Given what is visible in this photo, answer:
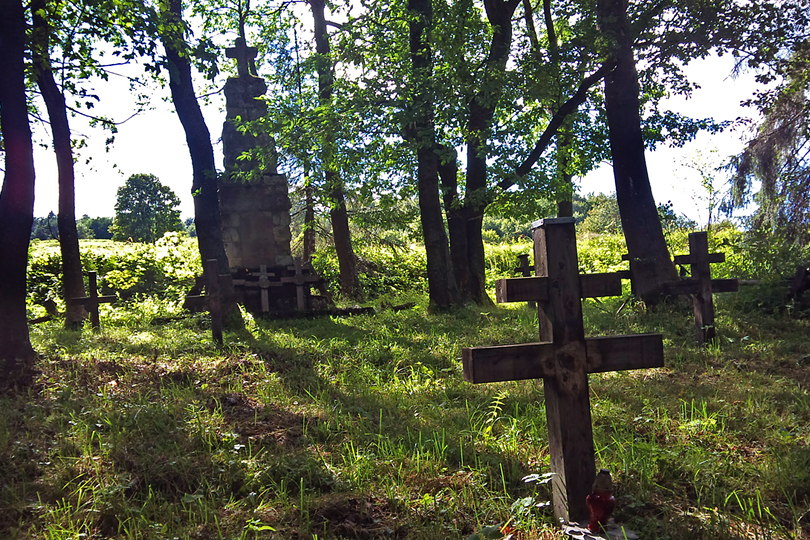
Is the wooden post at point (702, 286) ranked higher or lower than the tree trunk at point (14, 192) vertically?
lower

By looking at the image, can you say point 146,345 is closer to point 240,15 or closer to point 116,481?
point 116,481

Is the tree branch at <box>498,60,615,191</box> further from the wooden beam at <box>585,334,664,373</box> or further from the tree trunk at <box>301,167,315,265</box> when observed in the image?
the wooden beam at <box>585,334,664,373</box>

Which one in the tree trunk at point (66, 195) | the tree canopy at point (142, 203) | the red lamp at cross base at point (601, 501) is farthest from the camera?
the tree canopy at point (142, 203)

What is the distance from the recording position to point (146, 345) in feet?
27.9

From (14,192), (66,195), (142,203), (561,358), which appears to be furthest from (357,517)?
(142,203)

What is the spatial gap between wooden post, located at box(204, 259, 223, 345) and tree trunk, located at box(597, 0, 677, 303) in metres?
6.99

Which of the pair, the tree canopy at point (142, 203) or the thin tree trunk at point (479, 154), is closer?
the thin tree trunk at point (479, 154)

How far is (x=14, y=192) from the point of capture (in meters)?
6.54

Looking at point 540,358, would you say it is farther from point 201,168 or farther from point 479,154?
point 201,168

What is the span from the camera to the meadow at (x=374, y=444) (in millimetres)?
3158

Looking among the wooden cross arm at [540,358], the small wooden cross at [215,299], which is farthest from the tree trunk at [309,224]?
the wooden cross arm at [540,358]

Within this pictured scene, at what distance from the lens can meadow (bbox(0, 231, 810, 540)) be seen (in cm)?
316

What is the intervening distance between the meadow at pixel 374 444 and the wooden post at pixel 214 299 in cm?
78

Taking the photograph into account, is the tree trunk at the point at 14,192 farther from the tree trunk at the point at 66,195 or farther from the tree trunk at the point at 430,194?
the tree trunk at the point at 430,194
